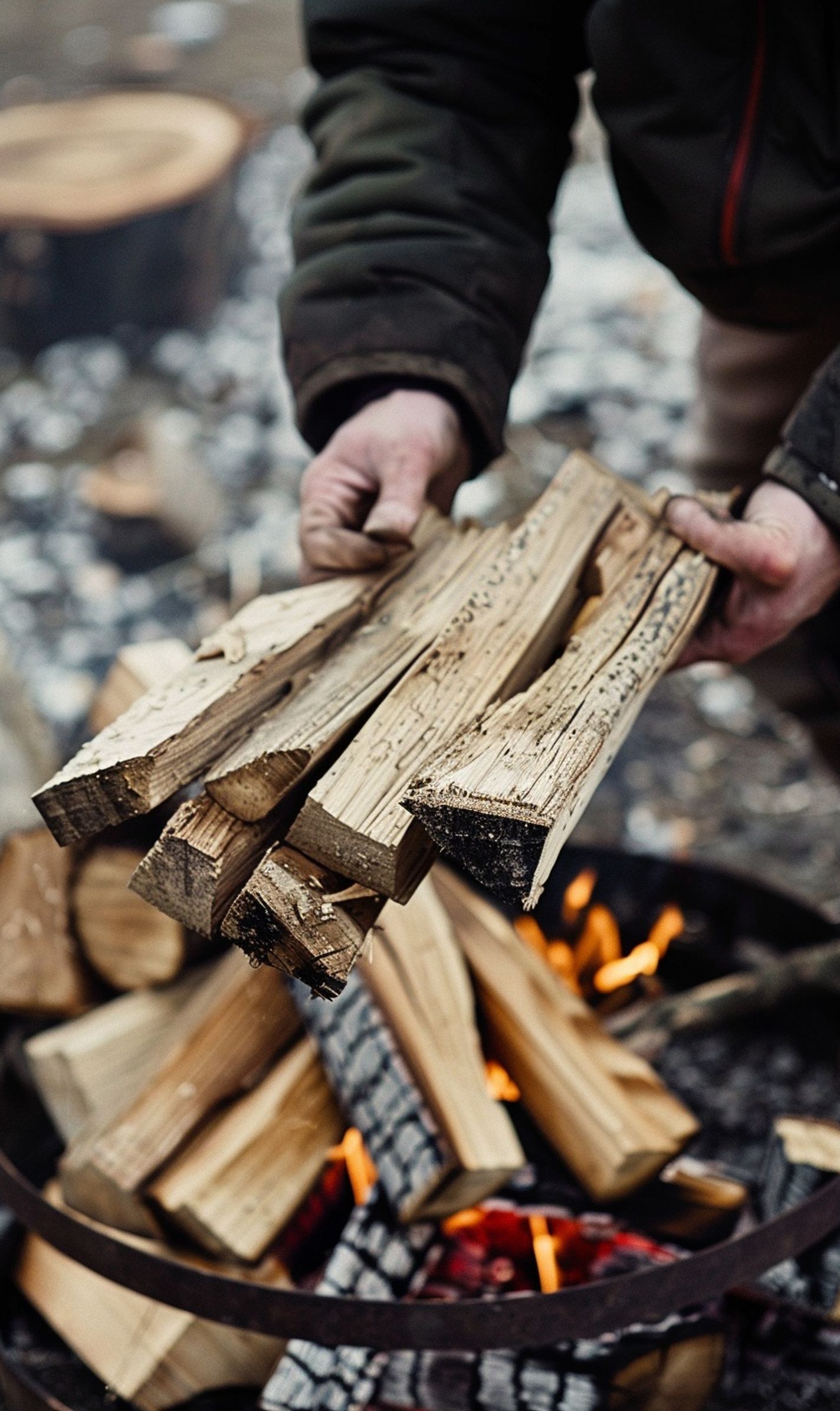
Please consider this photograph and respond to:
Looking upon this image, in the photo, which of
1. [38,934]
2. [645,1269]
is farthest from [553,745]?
[38,934]

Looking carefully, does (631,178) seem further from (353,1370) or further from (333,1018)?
(353,1370)

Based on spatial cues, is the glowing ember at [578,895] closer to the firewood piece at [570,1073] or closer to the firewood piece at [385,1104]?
the firewood piece at [570,1073]

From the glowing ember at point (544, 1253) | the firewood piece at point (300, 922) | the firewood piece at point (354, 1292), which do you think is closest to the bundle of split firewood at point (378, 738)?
the firewood piece at point (300, 922)

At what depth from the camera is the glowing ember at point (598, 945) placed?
213 centimetres

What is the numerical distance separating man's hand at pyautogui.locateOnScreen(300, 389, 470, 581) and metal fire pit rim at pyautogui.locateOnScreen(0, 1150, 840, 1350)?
2.68 feet

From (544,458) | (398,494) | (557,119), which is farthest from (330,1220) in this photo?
(544,458)

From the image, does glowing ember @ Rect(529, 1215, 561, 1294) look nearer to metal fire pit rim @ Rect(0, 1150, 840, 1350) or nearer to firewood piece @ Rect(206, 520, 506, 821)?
metal fire pit rim @ Rect(0, 1150, 840, 1350)

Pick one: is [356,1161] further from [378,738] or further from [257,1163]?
[378,738]

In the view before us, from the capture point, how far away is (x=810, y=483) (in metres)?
1.53

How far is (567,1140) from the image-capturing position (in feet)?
5.29

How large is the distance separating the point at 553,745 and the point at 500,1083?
2.55 feet

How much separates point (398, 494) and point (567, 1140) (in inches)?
33.3

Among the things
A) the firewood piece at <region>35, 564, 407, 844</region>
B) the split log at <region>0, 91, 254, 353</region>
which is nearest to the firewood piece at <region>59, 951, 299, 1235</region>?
the firewood piece at <region>35, 564, 407, 844</region>

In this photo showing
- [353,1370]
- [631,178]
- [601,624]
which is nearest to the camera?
[601,624]
